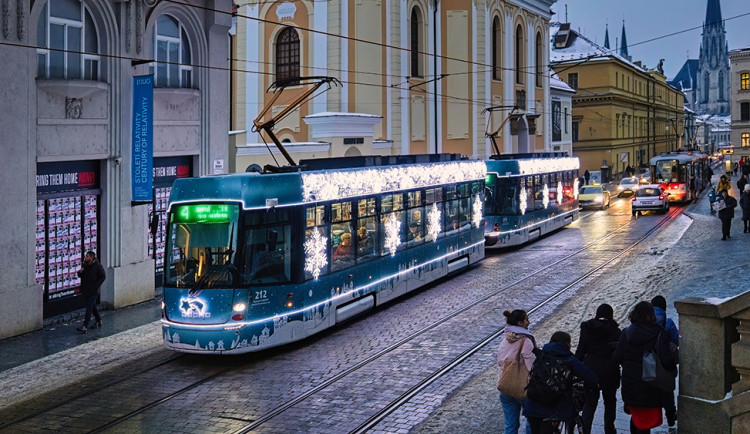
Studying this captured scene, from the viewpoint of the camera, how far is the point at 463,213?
2375cm

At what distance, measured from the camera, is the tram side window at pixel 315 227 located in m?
15.4

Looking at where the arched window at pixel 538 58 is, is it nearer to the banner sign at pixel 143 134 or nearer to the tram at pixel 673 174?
the tram at pixel 673 174

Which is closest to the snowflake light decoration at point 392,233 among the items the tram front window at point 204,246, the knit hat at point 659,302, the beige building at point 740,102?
the tram front window at point 204,246

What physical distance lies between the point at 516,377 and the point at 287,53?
34.6m

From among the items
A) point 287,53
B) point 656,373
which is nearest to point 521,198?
point 287,53

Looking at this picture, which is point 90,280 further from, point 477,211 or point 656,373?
point 656,373

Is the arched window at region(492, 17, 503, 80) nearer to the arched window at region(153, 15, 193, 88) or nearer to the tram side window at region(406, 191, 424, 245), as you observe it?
the arched window at region(153, 15, 193, 88)

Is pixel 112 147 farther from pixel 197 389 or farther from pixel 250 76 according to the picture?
pixel 250 76

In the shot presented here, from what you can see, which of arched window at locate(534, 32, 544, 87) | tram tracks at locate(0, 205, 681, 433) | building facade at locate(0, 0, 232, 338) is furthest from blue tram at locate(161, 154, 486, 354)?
arched window at locate(534, 32, 544, 87)

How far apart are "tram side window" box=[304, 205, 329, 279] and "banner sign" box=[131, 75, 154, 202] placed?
5.63m

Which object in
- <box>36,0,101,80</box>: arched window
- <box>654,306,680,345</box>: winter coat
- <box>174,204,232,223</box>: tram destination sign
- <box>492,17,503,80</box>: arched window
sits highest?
<box>492,17,503,80</box>: arched window

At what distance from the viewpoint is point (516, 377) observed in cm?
888

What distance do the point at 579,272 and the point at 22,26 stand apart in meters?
14.6

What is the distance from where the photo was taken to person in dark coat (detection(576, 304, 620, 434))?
907 centimetres
